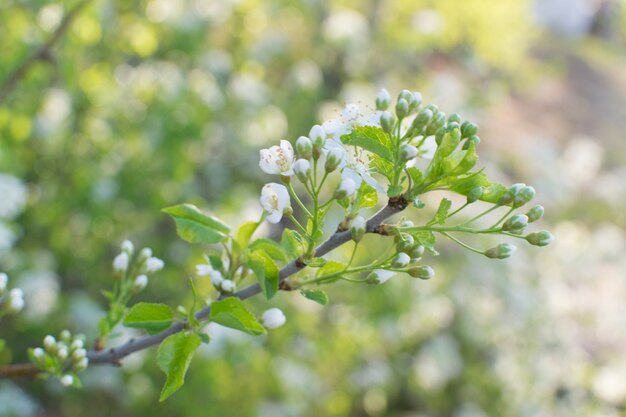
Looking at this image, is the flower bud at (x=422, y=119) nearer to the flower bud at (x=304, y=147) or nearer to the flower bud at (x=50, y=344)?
the flower bud at (x=304, y=147)

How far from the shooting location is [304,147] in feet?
2.79

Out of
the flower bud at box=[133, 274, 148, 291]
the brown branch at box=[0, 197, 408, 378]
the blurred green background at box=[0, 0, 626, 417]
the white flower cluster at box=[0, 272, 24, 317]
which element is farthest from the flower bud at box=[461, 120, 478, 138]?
the blurred green background at box=[0, 0, 626, 417]

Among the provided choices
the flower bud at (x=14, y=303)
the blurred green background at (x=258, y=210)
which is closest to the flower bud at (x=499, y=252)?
the flower bud at (x=14, y=303)

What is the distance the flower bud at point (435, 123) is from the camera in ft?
2.68

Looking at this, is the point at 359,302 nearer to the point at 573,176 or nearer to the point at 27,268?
the point at 27,268

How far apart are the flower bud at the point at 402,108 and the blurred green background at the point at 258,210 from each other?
1.33 m

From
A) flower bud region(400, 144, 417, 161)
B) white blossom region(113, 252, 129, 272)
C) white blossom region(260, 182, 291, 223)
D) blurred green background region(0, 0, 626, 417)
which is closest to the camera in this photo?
flower bud region(400, 144, 417, 161)

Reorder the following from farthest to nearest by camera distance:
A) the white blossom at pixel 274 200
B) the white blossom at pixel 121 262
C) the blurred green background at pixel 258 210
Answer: the blurred green background at pixel 258 210 < the white blossom at pixel 121 262 < the white blossom at pixel 274 200

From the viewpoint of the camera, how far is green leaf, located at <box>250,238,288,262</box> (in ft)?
3.01

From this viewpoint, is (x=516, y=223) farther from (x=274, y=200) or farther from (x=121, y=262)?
(x=121, y=262)

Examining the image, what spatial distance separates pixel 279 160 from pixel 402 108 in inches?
6.4

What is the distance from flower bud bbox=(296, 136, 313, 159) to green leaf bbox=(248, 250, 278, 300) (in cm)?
13

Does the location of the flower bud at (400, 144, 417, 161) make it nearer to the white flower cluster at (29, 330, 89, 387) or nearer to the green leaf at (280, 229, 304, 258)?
the green leaf at (280, 229, 304, 258)

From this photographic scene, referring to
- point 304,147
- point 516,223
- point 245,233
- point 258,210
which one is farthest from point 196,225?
point 258,210
